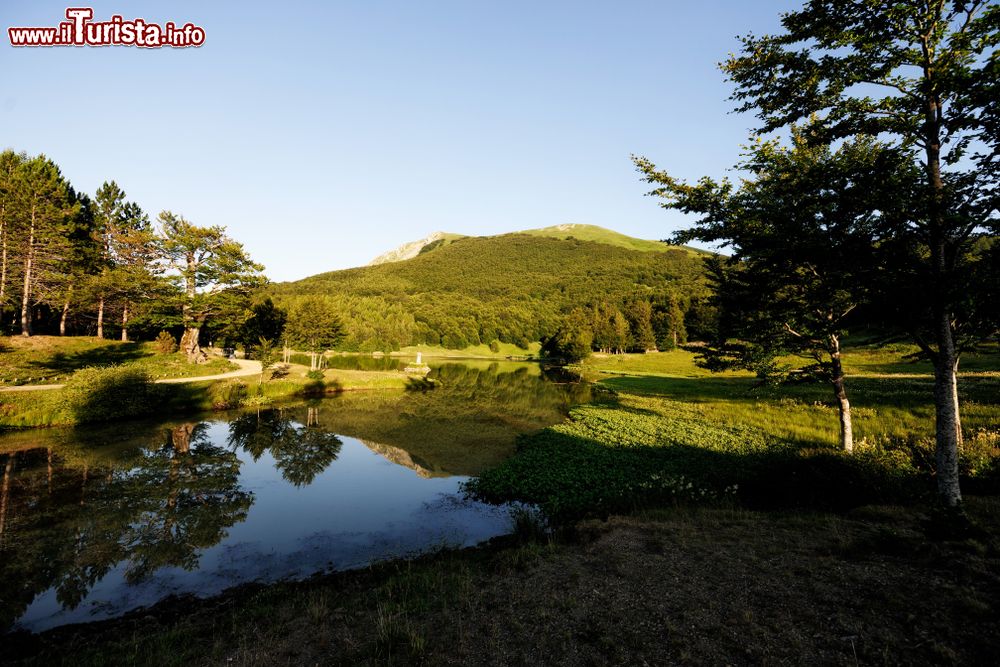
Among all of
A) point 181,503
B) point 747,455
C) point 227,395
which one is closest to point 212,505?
point 181,503

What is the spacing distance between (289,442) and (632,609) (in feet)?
72.4

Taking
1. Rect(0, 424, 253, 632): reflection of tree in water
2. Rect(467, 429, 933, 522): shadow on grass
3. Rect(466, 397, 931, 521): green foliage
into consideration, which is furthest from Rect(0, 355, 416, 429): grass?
Rect(467, 429, 933, 522): shadow on grass

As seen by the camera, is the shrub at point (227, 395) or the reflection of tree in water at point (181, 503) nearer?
the reflection of tree in water at point (181, 503)

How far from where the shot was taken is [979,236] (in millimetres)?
8664

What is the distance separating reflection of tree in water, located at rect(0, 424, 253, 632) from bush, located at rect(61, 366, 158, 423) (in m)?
5.19

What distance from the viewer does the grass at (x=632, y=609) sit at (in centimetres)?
548

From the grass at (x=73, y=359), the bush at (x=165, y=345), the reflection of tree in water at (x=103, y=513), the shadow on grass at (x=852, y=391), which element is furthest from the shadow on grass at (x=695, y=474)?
the bush at (x=165, y=345)

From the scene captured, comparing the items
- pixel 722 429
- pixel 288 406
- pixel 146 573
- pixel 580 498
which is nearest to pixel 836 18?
pixel 580 498

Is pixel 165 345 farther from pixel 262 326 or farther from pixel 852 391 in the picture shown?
pixel 852 391

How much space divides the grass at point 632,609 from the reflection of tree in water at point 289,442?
10515mm

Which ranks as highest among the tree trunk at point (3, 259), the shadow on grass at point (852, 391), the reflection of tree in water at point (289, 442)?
the tree trunk at point (3, 259)

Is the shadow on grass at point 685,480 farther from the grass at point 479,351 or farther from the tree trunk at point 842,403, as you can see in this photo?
the grass at point 479,351

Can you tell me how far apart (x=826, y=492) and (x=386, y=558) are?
12383mm

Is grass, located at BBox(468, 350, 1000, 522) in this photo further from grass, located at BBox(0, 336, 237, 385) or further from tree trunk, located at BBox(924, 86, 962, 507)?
grass, located at BBox(0, 336, 237, 385)
